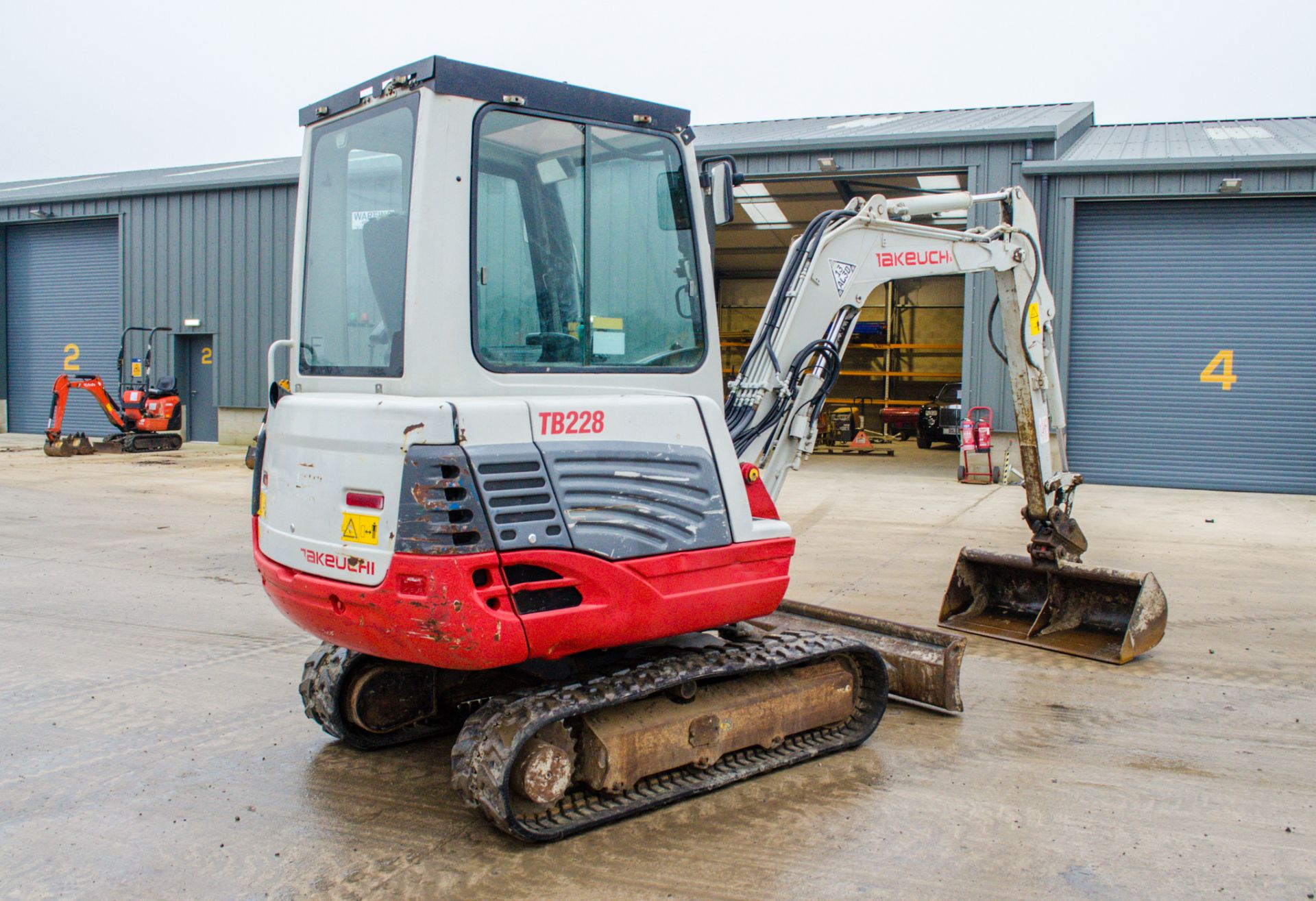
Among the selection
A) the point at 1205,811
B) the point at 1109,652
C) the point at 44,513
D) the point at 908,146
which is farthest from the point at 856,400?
the point at 1205,811

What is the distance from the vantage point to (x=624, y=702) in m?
4.37

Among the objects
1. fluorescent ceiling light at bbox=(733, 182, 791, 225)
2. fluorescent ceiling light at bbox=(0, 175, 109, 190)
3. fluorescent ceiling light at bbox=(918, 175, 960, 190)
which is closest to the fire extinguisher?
fluorescent ceiling light at bbox=(918, 175, 960, 190)

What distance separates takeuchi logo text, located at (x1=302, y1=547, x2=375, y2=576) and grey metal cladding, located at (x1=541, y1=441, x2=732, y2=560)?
2.48ft

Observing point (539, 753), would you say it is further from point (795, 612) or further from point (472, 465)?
point (795, 612)

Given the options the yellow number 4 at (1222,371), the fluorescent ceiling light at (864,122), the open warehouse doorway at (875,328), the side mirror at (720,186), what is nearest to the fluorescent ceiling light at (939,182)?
the fluorescent ceiling light at (864,122)

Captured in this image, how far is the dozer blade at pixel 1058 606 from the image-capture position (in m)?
6.64

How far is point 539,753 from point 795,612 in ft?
8.53

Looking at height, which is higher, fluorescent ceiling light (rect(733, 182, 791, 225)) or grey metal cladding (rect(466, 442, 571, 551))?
fluorescent ceiling light (rect(733, 182, 791, 225))

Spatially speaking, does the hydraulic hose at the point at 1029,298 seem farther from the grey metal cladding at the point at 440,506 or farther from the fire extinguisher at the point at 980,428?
the fire extinguisher at the point at 980,428

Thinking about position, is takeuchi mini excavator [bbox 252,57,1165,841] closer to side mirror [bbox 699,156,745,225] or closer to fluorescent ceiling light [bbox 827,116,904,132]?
side mirror [bbox 699,156,745,225]

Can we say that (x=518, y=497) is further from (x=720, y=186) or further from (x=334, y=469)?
(x=720, y=186)

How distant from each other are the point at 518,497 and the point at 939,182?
16796mm

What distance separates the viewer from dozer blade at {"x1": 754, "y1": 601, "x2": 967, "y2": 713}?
5562mm

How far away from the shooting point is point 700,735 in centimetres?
459
